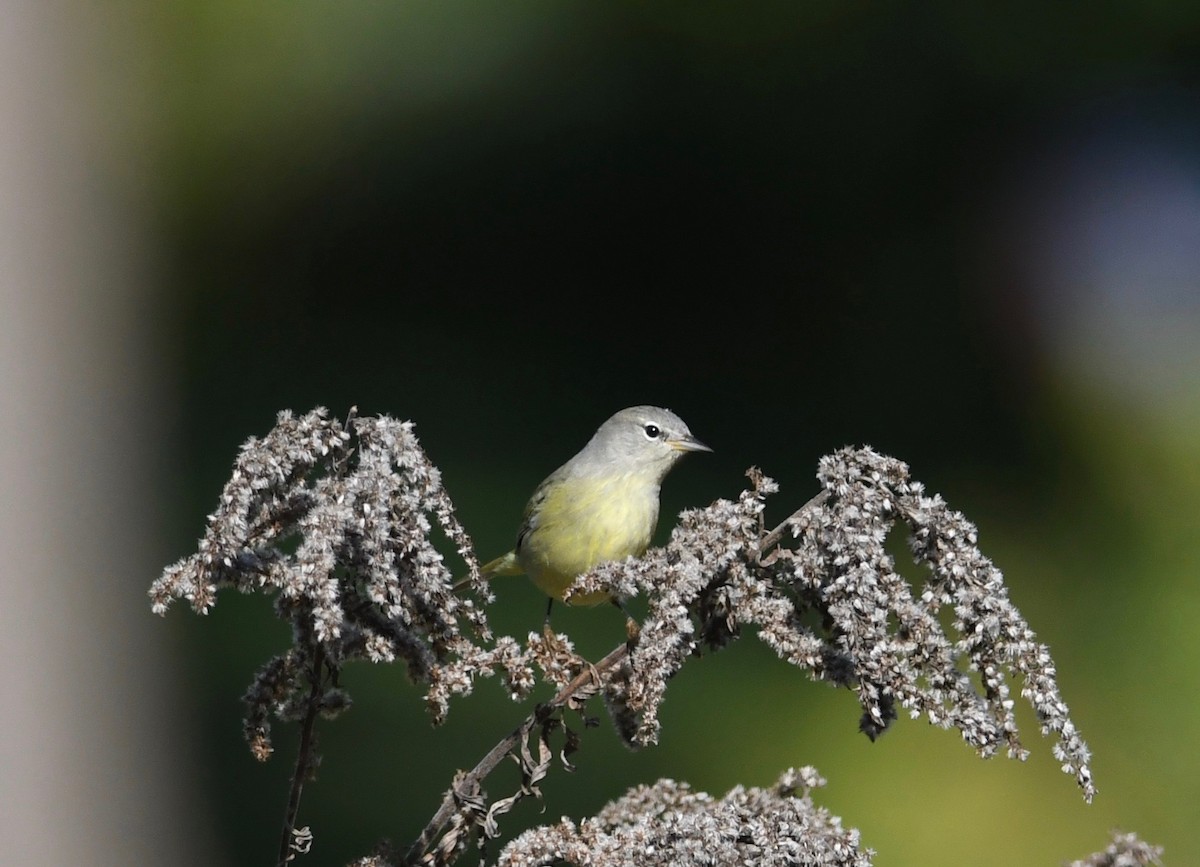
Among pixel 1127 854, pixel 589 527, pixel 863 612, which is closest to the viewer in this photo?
pixel 1127 854

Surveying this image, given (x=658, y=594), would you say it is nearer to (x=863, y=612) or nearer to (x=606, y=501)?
(x=863, y=612)

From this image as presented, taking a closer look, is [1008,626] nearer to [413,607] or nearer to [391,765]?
[413,607]

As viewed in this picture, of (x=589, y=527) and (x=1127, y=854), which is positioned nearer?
(x=1127, y=854)

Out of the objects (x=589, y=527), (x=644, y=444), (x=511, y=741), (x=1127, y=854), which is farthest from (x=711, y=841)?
(x=644, y=444)

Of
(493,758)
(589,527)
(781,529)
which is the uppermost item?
(781,529)

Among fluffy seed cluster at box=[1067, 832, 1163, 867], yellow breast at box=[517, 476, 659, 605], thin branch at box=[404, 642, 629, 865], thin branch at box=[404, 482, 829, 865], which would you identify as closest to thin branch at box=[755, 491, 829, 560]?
thin branch at box=[404, 482, 829, 865]

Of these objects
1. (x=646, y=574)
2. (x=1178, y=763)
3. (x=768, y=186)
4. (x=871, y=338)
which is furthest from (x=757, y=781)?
(x=768, y=186)

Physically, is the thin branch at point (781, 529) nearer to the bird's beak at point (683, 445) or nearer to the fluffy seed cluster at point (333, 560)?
the fluffy seed cluster at point (333, 560)

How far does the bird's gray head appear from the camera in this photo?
1979mm

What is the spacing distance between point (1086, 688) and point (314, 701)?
10.8 ft

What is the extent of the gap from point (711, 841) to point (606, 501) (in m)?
1.15

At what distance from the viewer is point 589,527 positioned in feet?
6.26

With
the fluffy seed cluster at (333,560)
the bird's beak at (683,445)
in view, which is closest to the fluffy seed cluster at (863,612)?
the fluffy seed cluster at (333,560)

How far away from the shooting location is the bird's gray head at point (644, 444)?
198 centimetres
